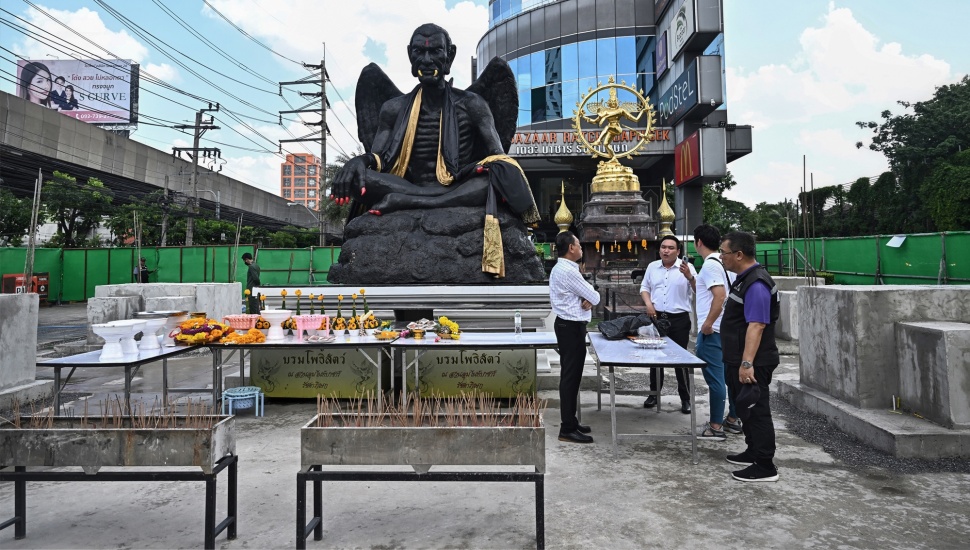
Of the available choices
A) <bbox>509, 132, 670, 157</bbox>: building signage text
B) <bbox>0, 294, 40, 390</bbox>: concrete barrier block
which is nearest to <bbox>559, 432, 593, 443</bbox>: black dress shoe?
<bbox>0, 294, 40, 390</bbox>: concrete barrier block

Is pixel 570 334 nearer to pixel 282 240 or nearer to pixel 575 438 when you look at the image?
pixel 575 438

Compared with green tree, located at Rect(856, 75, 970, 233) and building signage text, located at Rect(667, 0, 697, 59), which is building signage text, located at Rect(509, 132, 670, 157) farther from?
green tree, located at Rect(856, 75, 970, 233)

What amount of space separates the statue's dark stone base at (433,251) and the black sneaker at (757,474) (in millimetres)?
4059

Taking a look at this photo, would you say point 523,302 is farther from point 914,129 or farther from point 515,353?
point 914,129

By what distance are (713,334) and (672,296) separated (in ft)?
2.18

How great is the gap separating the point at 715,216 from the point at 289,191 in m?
92.7

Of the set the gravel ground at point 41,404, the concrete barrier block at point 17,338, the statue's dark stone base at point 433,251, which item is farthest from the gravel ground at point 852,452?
the concrete barrier block at point 17,338

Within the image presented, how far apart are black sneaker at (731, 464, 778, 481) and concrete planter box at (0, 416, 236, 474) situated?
310 cm

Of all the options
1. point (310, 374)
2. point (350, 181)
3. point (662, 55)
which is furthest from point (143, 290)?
point (662, 55)

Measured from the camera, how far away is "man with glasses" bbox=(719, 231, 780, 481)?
382 centimetres

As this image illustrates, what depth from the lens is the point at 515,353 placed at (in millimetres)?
6141

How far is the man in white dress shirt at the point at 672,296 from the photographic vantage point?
549 cm

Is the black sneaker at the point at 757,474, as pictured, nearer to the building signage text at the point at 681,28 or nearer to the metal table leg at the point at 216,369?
the metal table leg at the point at 216,369

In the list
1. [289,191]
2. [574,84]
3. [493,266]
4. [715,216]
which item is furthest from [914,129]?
[289,191]
